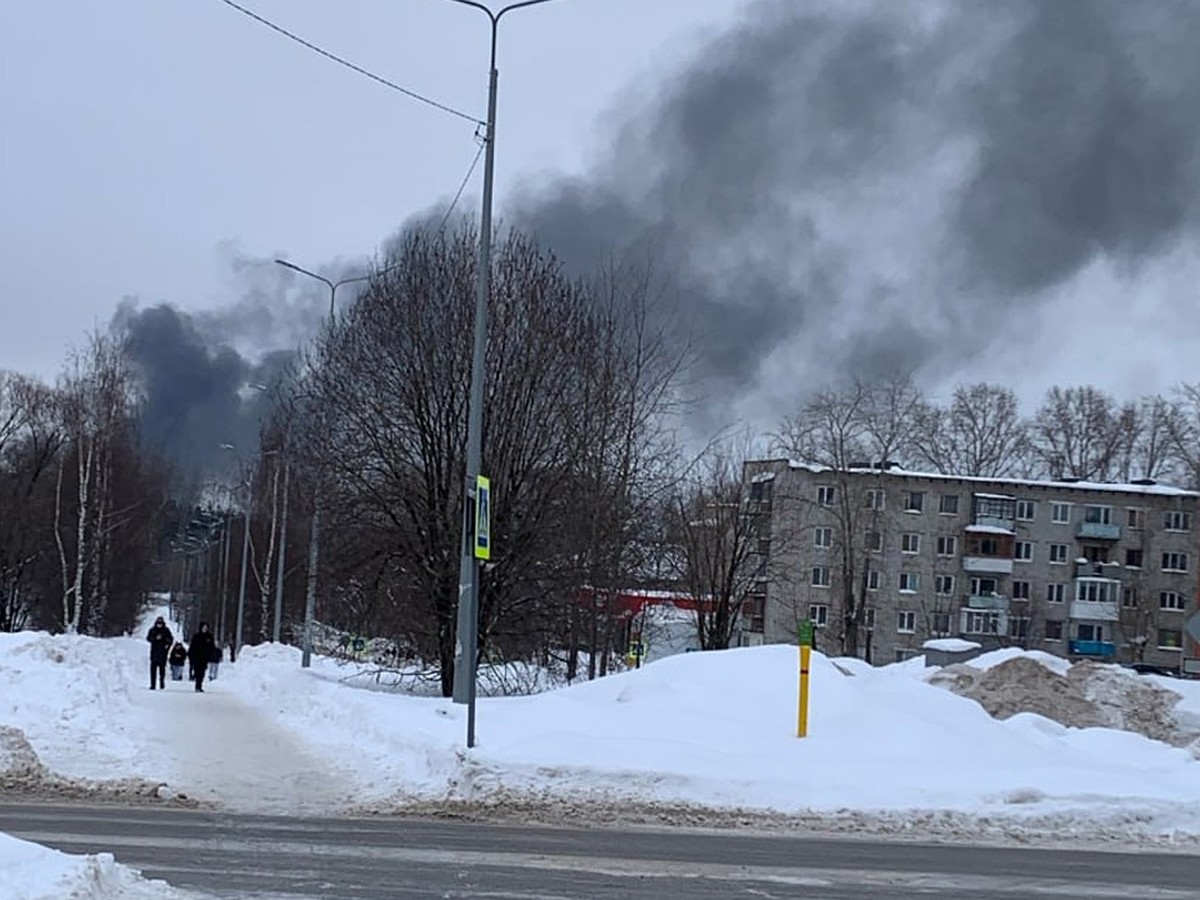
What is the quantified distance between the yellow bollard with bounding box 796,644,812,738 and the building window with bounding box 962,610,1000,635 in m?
66.7

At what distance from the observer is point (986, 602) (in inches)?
3282

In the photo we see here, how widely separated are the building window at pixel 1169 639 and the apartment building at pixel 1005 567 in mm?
79

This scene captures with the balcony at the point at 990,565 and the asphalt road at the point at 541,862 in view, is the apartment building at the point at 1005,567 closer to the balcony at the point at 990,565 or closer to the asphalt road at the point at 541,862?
the balcony at the point at 990,565

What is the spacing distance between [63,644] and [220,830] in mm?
26008

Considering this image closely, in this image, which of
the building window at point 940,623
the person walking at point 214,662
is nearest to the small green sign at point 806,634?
the person walking at point 214,662

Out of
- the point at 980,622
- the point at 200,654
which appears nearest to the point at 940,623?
the point at 980,622

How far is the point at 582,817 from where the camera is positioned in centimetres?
1535

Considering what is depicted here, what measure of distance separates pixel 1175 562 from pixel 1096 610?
825 centimetres

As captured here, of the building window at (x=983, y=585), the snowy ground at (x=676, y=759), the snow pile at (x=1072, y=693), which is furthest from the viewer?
the building window at (x=983, y=585)

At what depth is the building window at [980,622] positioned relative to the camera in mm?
82625

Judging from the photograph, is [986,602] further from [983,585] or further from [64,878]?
[64,878]

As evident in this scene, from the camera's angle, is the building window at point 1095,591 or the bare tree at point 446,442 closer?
the bare tree at point 446,442

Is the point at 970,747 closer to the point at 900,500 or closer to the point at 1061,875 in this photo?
the point at 1061,875

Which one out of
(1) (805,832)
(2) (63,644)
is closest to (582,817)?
(1) (805,832)
